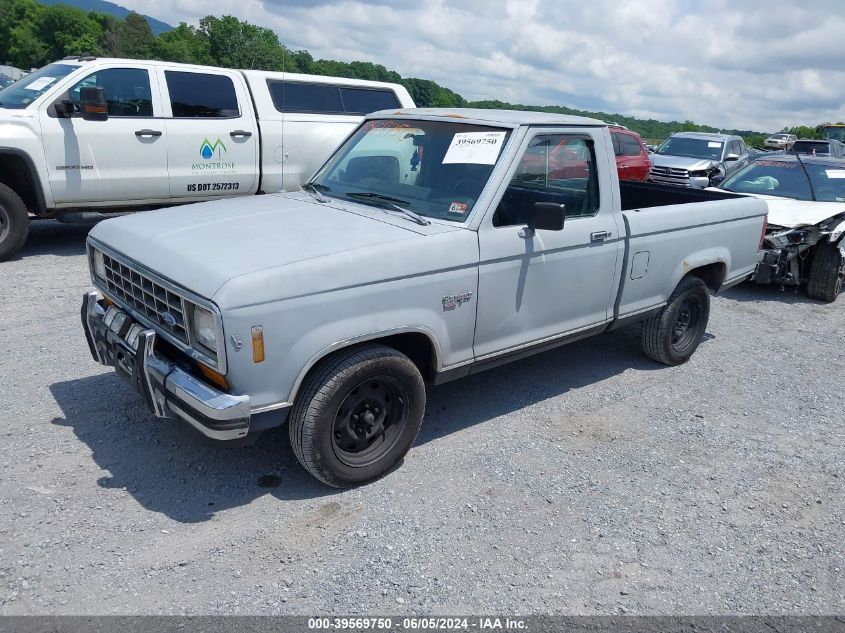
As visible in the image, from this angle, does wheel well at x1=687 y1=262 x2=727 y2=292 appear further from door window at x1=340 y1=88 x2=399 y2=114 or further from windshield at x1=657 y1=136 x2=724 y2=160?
windshield at x1=657 y1=136 x2=724 y2=160

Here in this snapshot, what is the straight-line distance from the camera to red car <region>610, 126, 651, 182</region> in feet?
45.6

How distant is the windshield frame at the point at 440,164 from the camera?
3.98 m

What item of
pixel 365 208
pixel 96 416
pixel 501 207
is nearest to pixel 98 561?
pixel 96 416

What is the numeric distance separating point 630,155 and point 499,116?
10.5 metres

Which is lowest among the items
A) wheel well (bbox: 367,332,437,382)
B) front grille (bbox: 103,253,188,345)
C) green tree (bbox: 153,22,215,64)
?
wheel well (bbox: 367,332,437,382)

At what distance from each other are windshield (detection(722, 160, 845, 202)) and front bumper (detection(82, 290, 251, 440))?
826cm

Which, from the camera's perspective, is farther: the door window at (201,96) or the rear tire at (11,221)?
the door window at (201,96)

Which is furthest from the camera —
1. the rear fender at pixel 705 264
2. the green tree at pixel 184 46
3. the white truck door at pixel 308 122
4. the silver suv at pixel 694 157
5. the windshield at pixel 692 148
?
the green tree at pixel 184 46

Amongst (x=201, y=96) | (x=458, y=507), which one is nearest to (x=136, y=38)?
(x=201, y=96)

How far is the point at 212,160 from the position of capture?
8.45 meters

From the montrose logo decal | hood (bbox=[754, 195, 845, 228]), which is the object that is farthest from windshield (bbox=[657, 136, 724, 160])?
the montrose logo decal

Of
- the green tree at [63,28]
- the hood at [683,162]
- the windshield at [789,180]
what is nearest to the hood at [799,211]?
the windshield at [789,180]

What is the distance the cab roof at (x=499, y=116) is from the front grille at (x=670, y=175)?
38.4ft

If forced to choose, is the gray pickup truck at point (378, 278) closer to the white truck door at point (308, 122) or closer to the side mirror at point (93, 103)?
the side mirror at point (93, 103)
